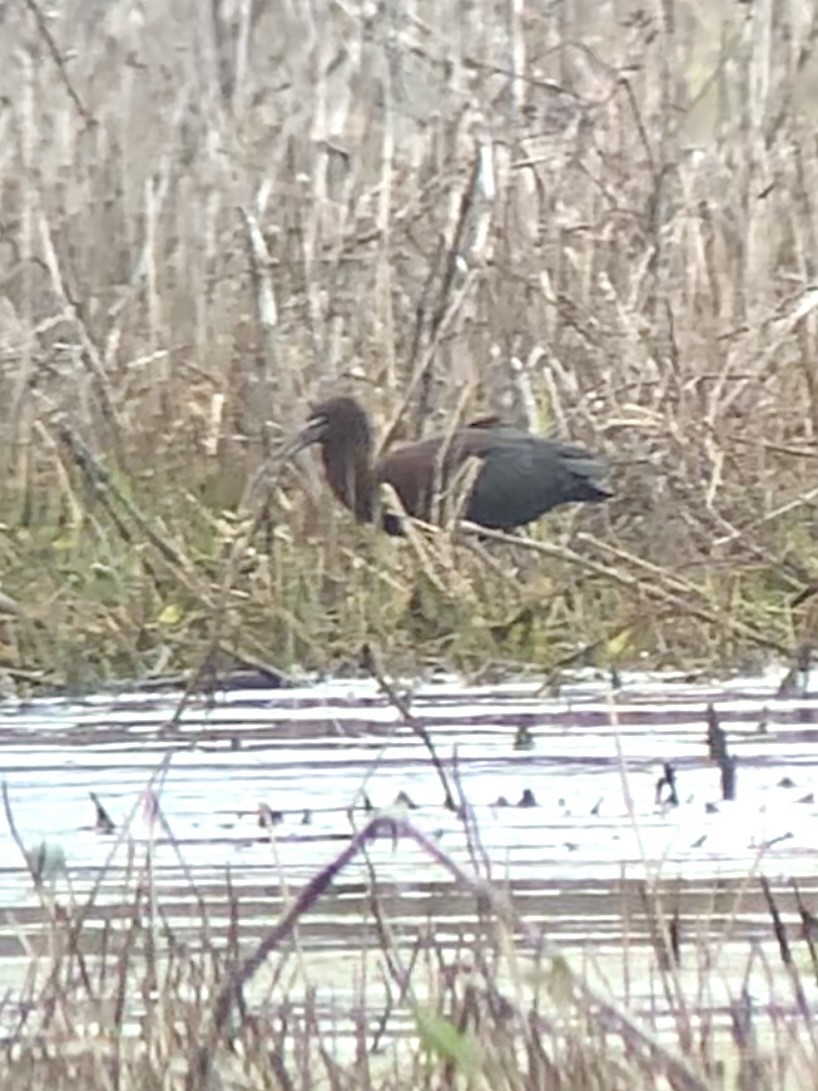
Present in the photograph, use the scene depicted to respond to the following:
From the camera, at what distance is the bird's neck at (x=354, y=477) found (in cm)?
592

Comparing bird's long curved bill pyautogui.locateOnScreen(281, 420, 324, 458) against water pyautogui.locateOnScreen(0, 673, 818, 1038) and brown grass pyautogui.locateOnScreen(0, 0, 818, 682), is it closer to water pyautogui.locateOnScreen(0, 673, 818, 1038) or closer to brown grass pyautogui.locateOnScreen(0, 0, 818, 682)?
brown grass pyautogui.locateOnScreen(0, 0, 818, 682)

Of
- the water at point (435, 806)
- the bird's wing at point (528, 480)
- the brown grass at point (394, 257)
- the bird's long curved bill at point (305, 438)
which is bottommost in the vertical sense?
the water at point (435, 806)

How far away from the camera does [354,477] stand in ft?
19.9

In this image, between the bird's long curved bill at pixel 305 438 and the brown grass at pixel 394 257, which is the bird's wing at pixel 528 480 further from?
the bird's long curved bill at pixel 305 438

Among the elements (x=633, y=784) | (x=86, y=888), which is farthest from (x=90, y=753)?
(x=86, y=888)

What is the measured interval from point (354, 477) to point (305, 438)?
148 mm

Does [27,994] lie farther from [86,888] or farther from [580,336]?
[580,336]

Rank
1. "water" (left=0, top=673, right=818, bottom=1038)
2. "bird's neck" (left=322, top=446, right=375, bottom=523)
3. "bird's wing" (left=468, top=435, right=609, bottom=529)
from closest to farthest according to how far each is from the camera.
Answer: "water" (left=0, top=673, right=818, bottom=1038), "bird's wing" (left=468, top=435, right=609, bottom=529), "bird's neck" (left=322, top=446, right=375, bottom=523)

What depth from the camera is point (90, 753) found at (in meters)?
4.19

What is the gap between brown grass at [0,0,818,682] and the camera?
235 inches

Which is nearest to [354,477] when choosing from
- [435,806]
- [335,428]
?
[335,428]

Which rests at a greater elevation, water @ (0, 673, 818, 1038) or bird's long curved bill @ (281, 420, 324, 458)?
bird's long curved bill @ (281, 420, 324, 458)

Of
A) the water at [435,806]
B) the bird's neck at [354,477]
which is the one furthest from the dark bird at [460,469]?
the water at [435,806]

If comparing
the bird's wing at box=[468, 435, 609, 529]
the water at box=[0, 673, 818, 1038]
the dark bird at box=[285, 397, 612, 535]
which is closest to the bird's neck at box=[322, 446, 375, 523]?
the dark bird at box=[285, 397, 612, 535]
